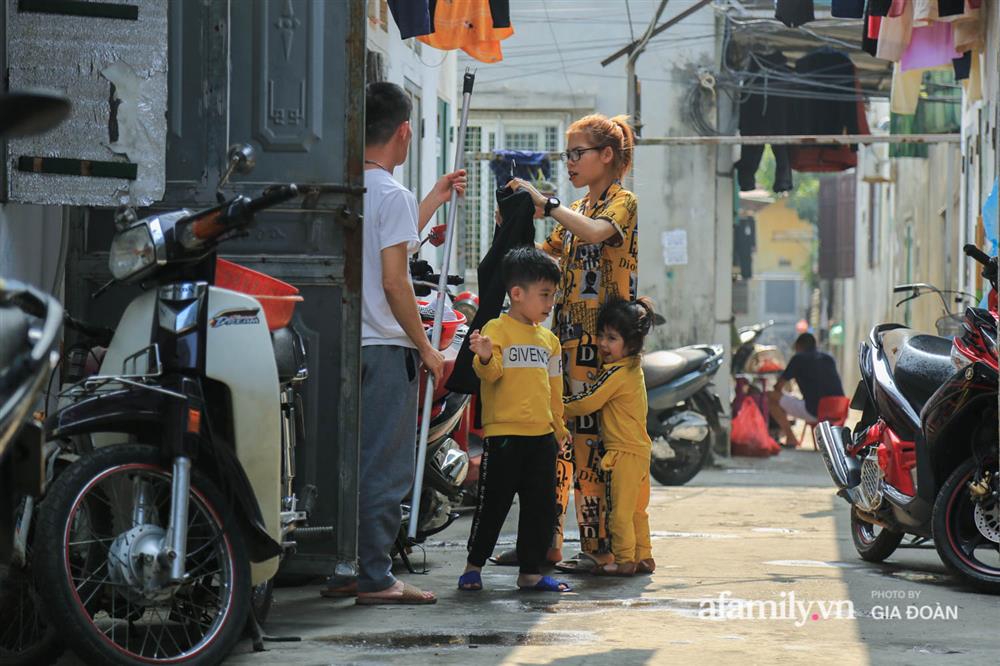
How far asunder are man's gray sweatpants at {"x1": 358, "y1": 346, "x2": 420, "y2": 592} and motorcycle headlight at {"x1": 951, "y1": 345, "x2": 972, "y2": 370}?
7.99 ft

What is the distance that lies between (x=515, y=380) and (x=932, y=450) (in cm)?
194

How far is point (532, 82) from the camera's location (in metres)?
20.5

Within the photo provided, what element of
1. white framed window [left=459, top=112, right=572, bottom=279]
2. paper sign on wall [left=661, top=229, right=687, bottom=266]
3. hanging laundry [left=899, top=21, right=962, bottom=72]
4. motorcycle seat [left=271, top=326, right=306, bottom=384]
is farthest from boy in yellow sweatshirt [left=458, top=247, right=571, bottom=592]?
white framed window [left=459, top=112, right=572, bottom=279]

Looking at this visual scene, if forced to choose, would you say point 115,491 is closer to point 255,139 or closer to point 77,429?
point 77,429

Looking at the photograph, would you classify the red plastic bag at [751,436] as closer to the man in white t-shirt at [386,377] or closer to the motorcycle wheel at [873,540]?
the motorcycle wheel at [873,540]

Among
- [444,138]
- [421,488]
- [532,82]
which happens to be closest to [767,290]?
[532,82]

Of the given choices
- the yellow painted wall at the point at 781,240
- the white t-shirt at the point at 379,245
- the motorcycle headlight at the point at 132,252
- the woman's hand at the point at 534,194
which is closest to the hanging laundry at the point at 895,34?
the woman's hand at the point at 534,194

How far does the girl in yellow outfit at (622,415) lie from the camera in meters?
7.06

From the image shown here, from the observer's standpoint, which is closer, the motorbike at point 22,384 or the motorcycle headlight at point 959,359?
the motorbike at point 22,384

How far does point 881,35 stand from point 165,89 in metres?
7.75

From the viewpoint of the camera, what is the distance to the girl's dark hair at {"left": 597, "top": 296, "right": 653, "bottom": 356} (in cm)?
702

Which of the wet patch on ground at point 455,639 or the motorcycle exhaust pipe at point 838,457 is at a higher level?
the motorcycle exhaust pipe at point 838,457

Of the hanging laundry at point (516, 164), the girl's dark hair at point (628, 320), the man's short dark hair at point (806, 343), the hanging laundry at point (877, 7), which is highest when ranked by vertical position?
the hanging laundry at point (877, 7)

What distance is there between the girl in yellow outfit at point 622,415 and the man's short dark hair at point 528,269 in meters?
0.56
